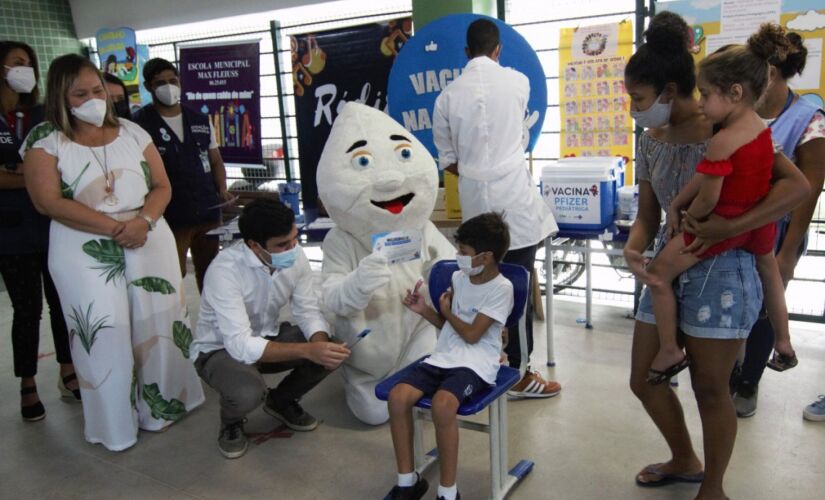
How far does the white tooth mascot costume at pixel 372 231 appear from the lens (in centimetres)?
264

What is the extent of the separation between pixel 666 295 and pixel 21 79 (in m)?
2.67

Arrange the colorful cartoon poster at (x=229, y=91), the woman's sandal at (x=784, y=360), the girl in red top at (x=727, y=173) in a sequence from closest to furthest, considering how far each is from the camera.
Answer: the girl in red top at (x=727, y=173), the woman's sandal at (x=784, y=360), the colorful cartoon poster at (x=229, y=91)

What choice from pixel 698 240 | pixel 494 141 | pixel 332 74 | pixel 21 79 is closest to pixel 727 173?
pixel 698 240

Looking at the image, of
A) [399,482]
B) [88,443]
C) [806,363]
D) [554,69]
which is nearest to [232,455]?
[88,443]

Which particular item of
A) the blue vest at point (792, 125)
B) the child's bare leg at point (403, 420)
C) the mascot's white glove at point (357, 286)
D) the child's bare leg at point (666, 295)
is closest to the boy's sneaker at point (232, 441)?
the mascot's white glove at point (357, 286)

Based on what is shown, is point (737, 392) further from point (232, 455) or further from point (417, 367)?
point (232, 455)

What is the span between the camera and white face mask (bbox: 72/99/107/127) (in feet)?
8.34

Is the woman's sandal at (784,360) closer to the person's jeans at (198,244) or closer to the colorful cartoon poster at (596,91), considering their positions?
the colorful cartoon poster at (596,91)

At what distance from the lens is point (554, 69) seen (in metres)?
4.16

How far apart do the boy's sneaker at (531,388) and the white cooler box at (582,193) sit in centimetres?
79

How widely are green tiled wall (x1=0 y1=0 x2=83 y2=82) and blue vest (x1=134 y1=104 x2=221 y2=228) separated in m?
4.09

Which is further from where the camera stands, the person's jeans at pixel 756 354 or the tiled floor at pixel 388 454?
the person's jeans at pixel 756 354

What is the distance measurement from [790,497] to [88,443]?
2701 mm

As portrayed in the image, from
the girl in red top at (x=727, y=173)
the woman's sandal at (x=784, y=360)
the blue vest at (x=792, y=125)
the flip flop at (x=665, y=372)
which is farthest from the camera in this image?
the blue vest at (x=792, y=125)
